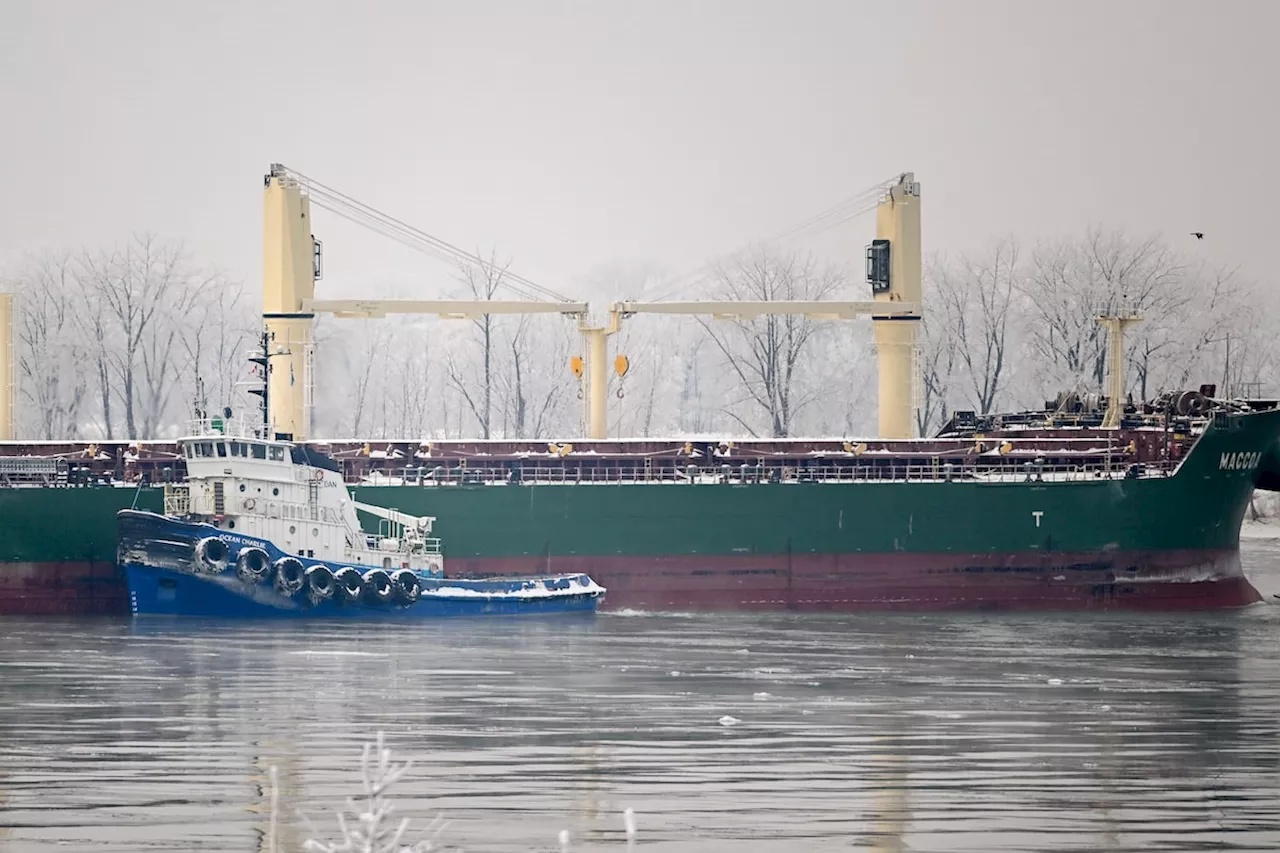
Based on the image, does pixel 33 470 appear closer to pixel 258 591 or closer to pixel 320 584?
pixel 258 591

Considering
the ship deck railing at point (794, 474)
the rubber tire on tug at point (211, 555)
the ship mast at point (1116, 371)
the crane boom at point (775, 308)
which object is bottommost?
the rubber tire on tug at point (211, 555)

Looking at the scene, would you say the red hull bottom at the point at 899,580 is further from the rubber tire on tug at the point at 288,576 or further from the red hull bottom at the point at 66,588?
the red hull bottom at the point at 66,588

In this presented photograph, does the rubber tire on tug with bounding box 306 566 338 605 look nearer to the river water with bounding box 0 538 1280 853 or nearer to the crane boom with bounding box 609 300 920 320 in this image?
the river water with bounding box 0 538 1280 853

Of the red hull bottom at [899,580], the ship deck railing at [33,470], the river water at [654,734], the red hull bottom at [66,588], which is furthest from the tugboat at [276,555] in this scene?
the ship deck railing at [33,470]

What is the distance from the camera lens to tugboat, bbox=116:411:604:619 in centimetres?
3319

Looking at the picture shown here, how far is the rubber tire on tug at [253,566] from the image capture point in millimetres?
33250

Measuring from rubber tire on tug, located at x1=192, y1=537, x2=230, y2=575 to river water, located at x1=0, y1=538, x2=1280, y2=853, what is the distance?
53.0 inches

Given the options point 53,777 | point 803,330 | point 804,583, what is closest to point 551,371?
point 803,330

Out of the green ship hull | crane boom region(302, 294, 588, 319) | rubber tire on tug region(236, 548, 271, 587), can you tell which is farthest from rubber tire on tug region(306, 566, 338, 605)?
crane boom region(302, 294, 588, 319)

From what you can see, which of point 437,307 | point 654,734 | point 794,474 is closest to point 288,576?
point 437,307

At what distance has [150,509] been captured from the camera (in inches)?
1430

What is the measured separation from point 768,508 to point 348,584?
8.89 m

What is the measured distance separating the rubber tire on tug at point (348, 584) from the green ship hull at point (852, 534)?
305 cm

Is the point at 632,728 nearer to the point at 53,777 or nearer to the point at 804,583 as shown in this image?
the point at 53,777
